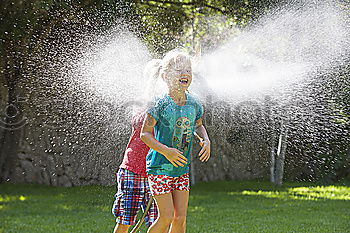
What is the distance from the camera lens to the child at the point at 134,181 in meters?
3.26

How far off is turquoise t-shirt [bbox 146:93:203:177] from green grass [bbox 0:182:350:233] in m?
2.24

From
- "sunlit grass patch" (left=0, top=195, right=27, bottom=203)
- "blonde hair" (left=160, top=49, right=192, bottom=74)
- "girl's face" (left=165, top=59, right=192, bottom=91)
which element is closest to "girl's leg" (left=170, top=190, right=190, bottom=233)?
"girl's face" (left=165, top=59, right=192, bottom=91)

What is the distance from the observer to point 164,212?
2734 millimetres

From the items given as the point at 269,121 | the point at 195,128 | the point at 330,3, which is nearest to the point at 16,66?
the point at 269,121

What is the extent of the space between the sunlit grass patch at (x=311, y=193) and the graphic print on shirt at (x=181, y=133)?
5.14 m

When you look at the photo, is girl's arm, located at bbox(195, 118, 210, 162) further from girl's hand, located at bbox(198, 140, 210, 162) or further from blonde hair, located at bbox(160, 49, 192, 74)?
blonde hair, located at bbox(160, 49, 192, 74)

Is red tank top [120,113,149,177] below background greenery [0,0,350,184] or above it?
below

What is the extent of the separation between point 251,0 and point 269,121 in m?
1.98

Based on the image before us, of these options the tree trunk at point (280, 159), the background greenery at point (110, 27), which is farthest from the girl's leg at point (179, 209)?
the tree trunk at point (280, 159)

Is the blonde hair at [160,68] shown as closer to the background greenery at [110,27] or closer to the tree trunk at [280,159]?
the background greenery at [110,27]

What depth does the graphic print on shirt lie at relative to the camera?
2.79 meters

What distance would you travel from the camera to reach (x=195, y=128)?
3.03 metres

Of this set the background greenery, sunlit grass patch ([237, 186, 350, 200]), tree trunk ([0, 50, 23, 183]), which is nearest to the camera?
the background greenery

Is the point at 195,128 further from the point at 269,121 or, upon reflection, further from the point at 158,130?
the point at 269,121
